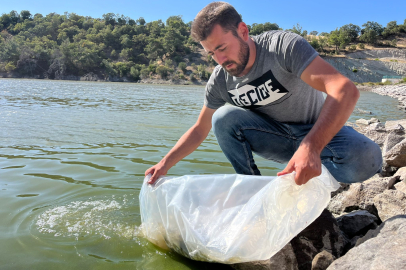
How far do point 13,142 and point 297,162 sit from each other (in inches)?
179

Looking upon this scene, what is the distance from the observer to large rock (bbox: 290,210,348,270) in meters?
1.63

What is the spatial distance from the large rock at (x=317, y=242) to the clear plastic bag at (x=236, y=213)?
0.92 feet

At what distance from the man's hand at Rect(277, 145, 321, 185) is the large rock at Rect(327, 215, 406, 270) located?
1.20 ft

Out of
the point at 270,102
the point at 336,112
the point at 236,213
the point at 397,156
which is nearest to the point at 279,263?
the point at 236,213

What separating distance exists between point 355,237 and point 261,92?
1.16 meters

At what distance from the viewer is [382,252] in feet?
3.91

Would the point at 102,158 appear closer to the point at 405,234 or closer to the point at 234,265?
the point at 234,265

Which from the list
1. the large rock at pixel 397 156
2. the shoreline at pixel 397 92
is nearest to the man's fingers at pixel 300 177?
the large rock at pixel 397 156

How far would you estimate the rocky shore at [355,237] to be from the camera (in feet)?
3.96

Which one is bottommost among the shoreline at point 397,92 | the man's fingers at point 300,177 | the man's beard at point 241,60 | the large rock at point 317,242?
the large rock at point 317,242

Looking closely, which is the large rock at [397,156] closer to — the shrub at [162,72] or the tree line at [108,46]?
the tree line at [108,46]

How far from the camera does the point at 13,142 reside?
4.49 m

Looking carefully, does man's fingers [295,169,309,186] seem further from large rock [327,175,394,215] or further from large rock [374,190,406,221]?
large rock [327,175,394,215]

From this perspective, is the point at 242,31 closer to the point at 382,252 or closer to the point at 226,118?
the point at 226,118
